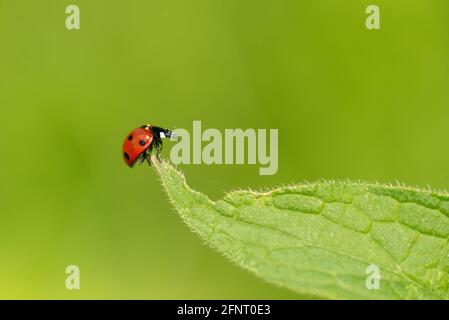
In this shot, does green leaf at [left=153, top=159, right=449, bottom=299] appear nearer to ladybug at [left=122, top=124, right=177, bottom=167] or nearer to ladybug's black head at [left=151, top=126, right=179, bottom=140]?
ladybug at [left=122, top=124, right=177, bottom=167]

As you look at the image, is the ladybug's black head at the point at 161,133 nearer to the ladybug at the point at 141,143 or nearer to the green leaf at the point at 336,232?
the ladybug at the point at 141,143

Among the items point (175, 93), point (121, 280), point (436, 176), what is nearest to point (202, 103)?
point (175, 93)

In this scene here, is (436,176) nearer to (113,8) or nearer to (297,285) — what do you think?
(113,8)

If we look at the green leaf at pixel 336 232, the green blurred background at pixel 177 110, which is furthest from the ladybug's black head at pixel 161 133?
the green leaf at pixel 336 232

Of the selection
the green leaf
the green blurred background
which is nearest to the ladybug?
the green blurred background

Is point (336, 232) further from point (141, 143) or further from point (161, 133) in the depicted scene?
point (161, 133)
